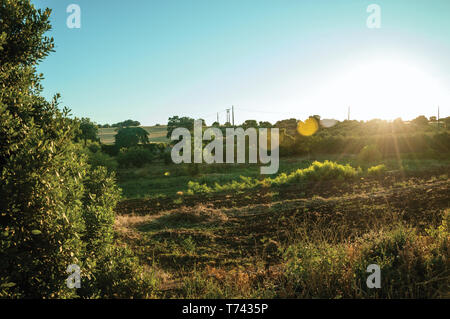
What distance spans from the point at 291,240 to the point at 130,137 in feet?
158

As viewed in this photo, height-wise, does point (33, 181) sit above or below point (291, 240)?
above

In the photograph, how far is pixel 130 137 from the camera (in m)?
51.1

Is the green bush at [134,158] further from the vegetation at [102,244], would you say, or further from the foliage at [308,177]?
the vegetation at [102,244]

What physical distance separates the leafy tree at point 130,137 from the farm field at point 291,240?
34.9 meters

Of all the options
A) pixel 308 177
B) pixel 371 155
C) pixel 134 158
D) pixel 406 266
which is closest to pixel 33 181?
pixel 406 266

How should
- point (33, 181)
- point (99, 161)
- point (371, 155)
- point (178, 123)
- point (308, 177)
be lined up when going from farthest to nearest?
point (178, 123) < point (371, 155) < point (99, 161) < point (308, 177) < point (33, 181)

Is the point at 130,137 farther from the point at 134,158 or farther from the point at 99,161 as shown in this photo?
the point at 99,161

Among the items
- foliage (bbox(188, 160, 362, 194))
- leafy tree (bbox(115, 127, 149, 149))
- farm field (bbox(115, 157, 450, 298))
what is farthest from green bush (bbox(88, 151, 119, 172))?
leafy tree (bbox(115, 127, 149, 149))

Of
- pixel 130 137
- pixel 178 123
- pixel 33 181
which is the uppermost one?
pixel 178 123

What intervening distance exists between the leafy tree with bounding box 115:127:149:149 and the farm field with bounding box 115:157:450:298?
3485 cm

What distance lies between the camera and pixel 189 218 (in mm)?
11031
